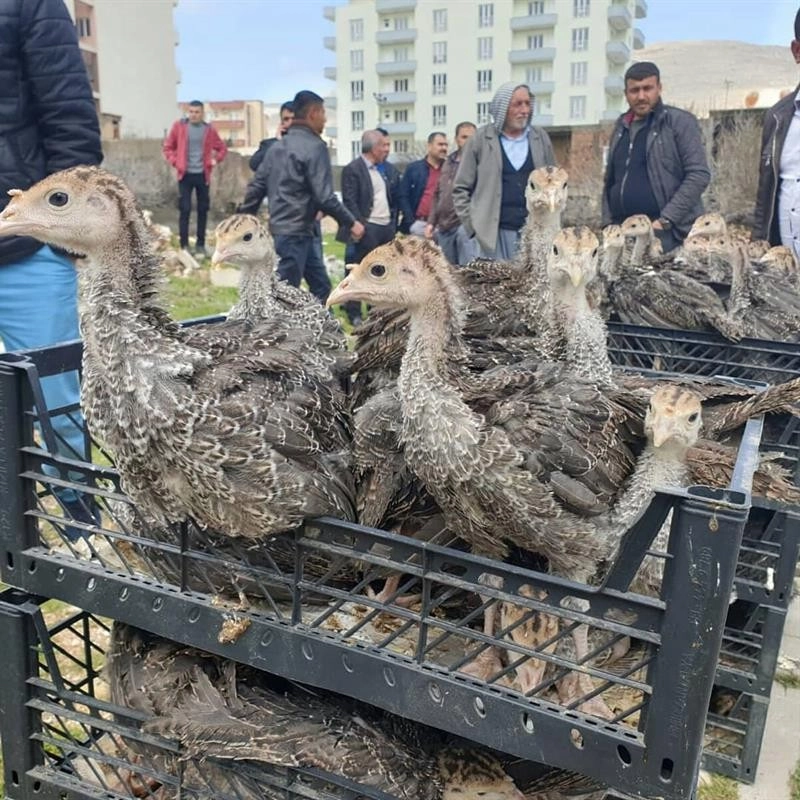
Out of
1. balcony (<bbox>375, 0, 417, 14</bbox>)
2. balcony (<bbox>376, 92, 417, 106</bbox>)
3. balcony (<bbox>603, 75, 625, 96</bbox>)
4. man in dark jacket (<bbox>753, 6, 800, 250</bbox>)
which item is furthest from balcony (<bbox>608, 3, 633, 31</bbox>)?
man in dark jacket (<bbox>753, 6, 800, 250</bbox>)

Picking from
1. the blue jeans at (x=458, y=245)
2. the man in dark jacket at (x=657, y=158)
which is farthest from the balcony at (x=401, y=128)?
the man in dark jacket at (x=657, y=158)

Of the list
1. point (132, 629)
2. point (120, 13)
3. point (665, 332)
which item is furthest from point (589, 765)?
point (120, 13)

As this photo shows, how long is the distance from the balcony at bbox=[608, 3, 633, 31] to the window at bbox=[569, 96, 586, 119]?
550 cm

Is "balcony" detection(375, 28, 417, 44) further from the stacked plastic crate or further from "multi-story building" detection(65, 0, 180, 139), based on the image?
the stacked plastic crate

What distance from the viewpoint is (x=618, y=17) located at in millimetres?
54531

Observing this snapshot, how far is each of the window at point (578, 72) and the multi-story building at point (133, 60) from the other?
992 inches

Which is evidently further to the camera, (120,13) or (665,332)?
(120,13)

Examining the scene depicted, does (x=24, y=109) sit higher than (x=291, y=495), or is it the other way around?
(x=24, y=109)

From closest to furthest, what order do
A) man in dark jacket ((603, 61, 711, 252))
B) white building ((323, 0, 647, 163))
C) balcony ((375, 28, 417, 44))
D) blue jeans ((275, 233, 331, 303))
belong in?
man in dark jacket ((603, 61, 711, 252)) → blue jeans ((275, 233, 331, 303)) → white building ((323, 0, 647, 163)) → balcony ((375, 28, 417, 44))

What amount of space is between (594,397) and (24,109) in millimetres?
2851

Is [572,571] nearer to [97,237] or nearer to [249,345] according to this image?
[249,345]

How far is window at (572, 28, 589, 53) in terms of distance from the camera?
54312 millimetres

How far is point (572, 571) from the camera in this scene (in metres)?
2.18

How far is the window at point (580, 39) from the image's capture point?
54312 mm
